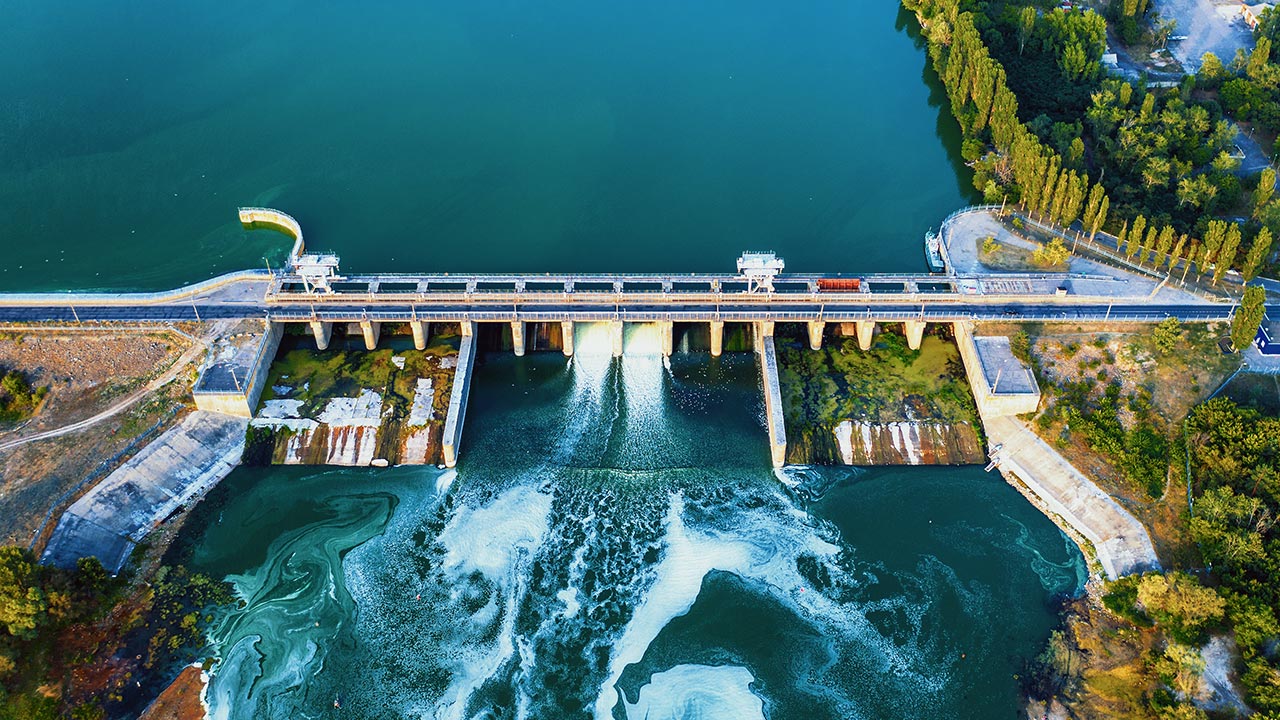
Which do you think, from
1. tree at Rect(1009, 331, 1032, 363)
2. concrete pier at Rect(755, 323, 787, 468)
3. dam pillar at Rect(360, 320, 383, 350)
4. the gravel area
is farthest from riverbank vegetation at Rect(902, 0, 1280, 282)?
dam pillar at Rect(360, 320, 383, 350)

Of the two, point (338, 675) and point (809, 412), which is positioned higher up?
point (809, 412)

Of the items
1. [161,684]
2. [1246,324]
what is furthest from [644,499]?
[1246,324]

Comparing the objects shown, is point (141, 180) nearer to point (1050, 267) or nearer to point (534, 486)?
point (534, 486)

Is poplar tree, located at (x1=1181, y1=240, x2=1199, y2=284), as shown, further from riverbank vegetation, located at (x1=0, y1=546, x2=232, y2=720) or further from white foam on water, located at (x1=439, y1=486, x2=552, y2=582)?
riverbank vegetation, located at (x1=0, y1=546, x2=232, y2=720)

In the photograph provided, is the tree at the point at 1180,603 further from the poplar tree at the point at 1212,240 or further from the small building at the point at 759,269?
the small building at the point at 759,269

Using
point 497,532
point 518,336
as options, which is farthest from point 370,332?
point 497,532

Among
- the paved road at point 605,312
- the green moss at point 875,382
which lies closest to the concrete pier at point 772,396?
the green moss at point 875,382
